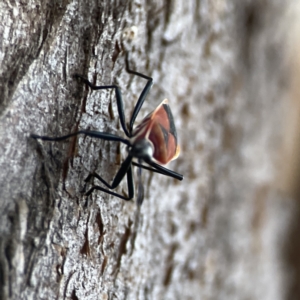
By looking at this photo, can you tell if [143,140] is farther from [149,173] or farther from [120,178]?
[149,173]

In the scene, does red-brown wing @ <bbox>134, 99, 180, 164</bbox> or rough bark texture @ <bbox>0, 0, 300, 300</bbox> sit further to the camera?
red-brown wing @ <bbox>134, 99, 180, 164</bbox>

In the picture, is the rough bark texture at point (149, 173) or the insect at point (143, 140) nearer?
the rough bark texture at point (149, 173)

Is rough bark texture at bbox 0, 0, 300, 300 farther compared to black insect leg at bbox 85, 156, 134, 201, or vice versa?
black insect leg at bbox 85, 156, 134, 201

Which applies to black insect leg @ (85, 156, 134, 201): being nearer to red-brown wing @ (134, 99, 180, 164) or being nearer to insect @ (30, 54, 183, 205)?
insect @ (30, 54, 183, 205)

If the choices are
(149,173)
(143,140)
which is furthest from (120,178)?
(149,173)

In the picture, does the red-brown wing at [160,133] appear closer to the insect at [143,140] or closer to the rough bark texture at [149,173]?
the insect at [143,140]

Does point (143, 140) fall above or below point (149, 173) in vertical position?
above

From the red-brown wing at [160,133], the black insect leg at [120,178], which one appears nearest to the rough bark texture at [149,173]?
the black insect leg at [120,178]

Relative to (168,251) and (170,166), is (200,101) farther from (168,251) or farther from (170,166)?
(168,251)

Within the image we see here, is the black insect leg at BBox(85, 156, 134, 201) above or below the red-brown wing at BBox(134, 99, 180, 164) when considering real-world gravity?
below

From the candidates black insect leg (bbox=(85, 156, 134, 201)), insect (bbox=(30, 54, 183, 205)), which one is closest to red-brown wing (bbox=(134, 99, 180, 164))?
insect (bbox=(30, 54, 183, 205))
